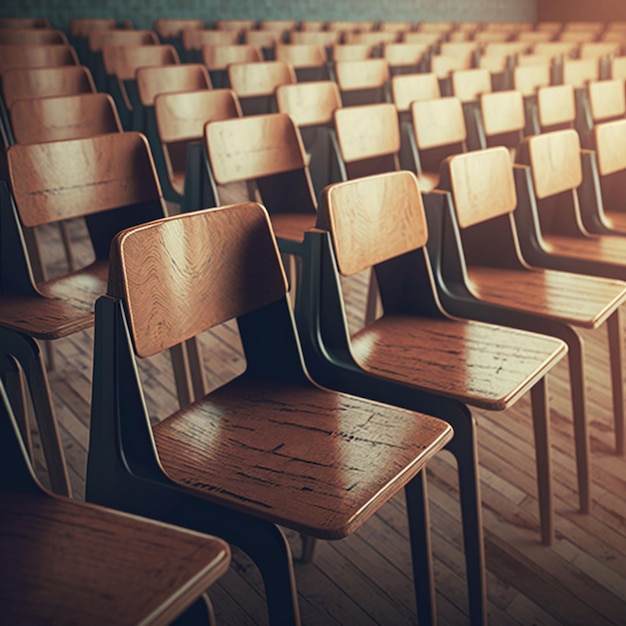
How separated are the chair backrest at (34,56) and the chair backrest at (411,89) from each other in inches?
76.1

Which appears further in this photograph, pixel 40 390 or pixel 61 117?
pixel 61 117

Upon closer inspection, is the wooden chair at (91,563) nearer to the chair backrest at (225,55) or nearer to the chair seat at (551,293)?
the chair seat at (551,293)

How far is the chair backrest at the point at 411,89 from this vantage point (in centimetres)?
397

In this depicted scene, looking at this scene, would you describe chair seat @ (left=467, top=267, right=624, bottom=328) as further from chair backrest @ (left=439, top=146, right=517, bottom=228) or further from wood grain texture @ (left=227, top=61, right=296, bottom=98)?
wood grain texture @ (left=227, top=61, right=296, bottom=98)

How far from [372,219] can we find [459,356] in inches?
14.8

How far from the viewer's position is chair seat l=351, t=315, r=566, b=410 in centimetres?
152

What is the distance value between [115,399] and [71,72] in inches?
116

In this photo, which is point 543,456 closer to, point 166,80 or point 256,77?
point 166,80

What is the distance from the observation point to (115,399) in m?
1.22

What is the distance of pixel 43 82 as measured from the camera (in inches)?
141

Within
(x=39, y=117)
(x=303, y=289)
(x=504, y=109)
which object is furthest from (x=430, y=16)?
(x=303, y=289)

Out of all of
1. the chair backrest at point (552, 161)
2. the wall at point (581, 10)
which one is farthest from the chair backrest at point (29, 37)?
the wall at point (581, 10)

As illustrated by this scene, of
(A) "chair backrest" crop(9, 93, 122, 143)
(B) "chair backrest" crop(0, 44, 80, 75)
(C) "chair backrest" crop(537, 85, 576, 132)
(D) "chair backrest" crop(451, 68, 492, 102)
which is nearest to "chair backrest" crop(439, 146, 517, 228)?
(A) "chair backrest" crop(9, 93, 122, 143)

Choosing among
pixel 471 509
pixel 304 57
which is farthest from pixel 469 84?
pixel 471 509
